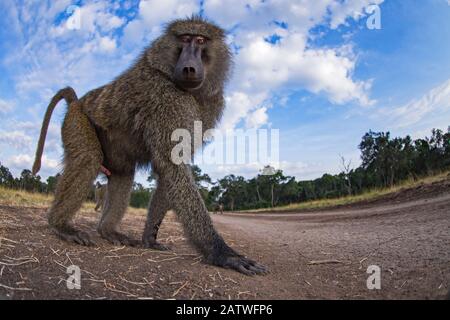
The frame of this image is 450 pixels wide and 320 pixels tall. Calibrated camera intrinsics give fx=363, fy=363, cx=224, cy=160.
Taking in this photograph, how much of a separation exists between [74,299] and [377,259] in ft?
10.2

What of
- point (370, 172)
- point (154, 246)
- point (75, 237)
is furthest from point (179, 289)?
point (370, 172)

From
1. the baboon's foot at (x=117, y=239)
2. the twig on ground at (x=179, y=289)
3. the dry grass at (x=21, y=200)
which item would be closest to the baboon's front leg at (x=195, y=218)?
the twig on ground at (x=179, y=289)

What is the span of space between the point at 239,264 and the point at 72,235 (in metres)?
2.15

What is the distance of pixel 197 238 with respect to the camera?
3.67 m

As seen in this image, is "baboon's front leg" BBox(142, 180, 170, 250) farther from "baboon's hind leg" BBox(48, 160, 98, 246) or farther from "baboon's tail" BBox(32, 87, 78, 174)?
"baboon's tail" BBox(32, 87, 78, 174)

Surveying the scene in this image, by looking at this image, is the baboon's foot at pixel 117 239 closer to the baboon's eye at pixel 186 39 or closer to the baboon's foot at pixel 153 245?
the baboon's foot at pixel 153 245

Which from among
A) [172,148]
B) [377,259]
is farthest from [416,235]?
[172,148]

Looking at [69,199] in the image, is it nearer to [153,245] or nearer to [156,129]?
[153,245]

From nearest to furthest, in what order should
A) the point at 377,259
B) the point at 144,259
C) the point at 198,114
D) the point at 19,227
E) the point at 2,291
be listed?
the point at 2,291 → the point at 144,259 → the point at 377,259 → the point at 198,114 → the point at 19,227

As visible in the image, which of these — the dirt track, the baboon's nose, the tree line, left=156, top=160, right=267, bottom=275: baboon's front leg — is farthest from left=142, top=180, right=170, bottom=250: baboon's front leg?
the tree line

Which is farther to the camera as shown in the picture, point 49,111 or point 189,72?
point 49,111

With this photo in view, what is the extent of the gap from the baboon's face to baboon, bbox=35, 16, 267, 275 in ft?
0.04

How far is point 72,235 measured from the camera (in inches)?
169
